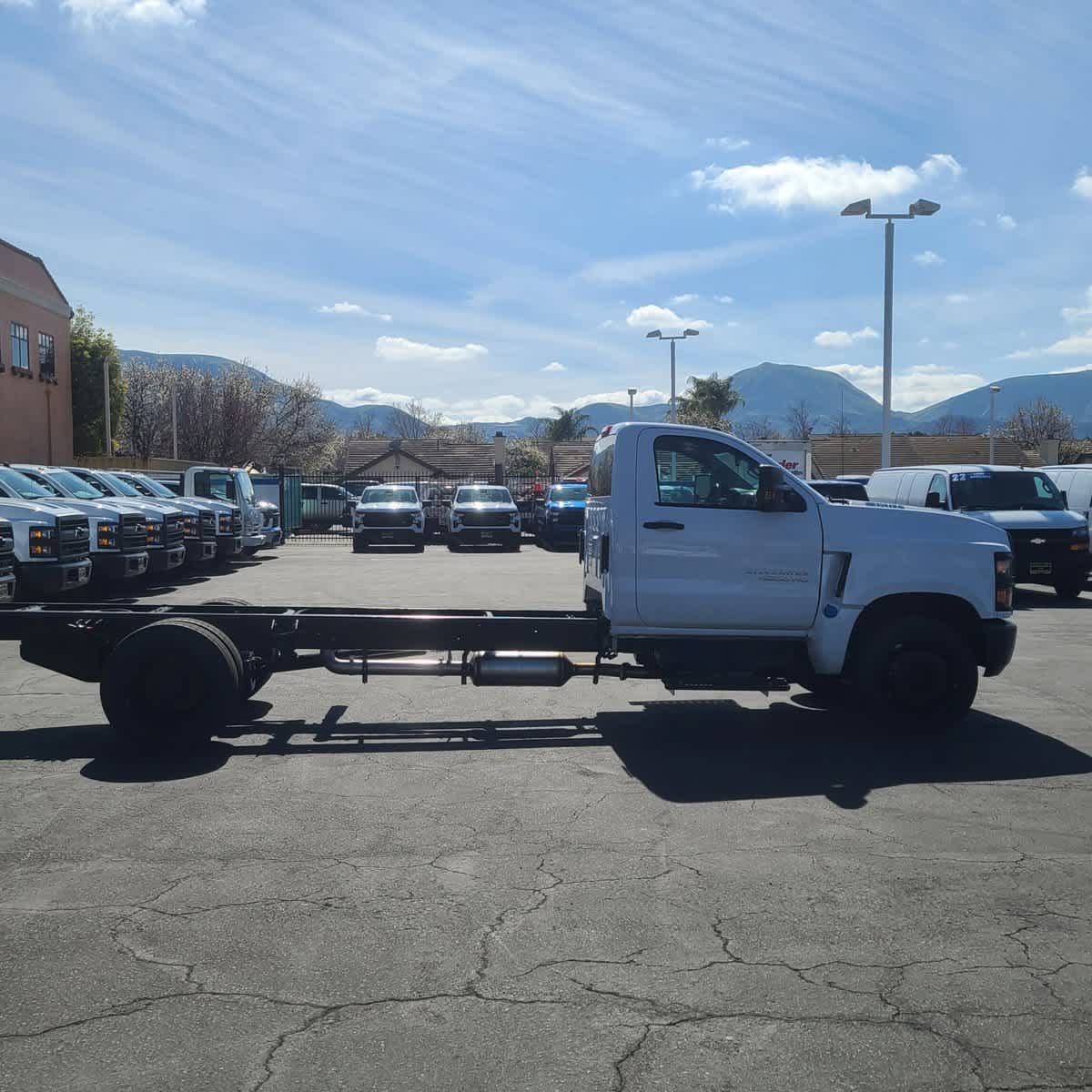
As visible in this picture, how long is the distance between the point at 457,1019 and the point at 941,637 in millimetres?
5152

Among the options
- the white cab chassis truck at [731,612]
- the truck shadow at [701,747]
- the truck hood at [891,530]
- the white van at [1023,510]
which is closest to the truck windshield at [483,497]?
the white van at [1023,510]

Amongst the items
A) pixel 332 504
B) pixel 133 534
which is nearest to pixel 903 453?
pixel 332 504

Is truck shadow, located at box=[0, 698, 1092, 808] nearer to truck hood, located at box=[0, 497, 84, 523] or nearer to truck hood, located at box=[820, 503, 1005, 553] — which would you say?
truck hood, located at box=[820, 503, 1005, 553]

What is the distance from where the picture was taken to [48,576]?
13242mm

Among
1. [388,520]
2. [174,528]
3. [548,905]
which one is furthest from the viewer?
[388,520]

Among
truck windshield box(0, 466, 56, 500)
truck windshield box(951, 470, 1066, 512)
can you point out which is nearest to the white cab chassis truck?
truck windshield box(0, 466, 56, 500)

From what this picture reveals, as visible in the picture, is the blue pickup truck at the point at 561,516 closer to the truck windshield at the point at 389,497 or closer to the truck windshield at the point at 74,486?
the truck windshield at the point at 389,497

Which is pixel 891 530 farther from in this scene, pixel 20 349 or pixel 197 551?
pixel 20 349

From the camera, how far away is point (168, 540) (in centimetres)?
1752

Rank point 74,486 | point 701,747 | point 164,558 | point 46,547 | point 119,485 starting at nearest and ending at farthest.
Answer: point 701,747 < point 46,547 < point 164,558 < point 74,486 < point 119,485

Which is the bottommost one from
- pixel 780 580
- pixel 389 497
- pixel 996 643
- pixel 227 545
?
pixel 227 545

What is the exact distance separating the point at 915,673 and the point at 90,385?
4707 centimetres

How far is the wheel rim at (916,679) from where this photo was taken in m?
7.55

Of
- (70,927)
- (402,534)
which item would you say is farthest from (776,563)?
(402,534)
